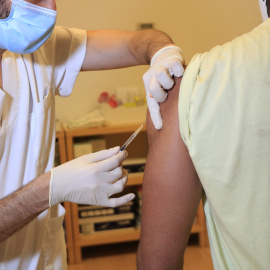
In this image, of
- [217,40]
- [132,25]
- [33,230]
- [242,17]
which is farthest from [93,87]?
[33,230]

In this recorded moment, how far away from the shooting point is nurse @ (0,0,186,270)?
126 cm

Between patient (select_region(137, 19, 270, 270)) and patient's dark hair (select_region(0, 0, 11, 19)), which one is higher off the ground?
patient's dark hair (select_region(0, 0, 11, 19))

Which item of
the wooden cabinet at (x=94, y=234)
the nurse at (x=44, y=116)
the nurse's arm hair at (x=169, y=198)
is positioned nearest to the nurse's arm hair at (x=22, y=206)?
the nurse at (x=44, y=116)

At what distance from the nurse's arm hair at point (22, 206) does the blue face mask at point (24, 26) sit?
416mm

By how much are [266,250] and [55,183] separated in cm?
63

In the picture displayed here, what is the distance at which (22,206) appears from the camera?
1252mm

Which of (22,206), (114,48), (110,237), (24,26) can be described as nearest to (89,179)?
(22,206)

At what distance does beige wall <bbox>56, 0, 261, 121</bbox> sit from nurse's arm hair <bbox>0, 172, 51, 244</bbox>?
2.07m

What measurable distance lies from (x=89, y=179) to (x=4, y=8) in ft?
1.84

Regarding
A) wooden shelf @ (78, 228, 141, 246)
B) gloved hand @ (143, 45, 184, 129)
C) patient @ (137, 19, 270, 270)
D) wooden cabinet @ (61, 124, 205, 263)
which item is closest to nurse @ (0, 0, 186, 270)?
gloved hand @ (143, 45, 184, 129)

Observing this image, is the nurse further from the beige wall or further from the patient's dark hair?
the beige wall

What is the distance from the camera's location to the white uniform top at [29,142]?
1.41 m

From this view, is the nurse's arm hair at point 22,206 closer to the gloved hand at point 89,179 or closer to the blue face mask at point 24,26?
the gloved hand at point 89,179

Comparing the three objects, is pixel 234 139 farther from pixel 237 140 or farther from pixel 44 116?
pixel 44 116
